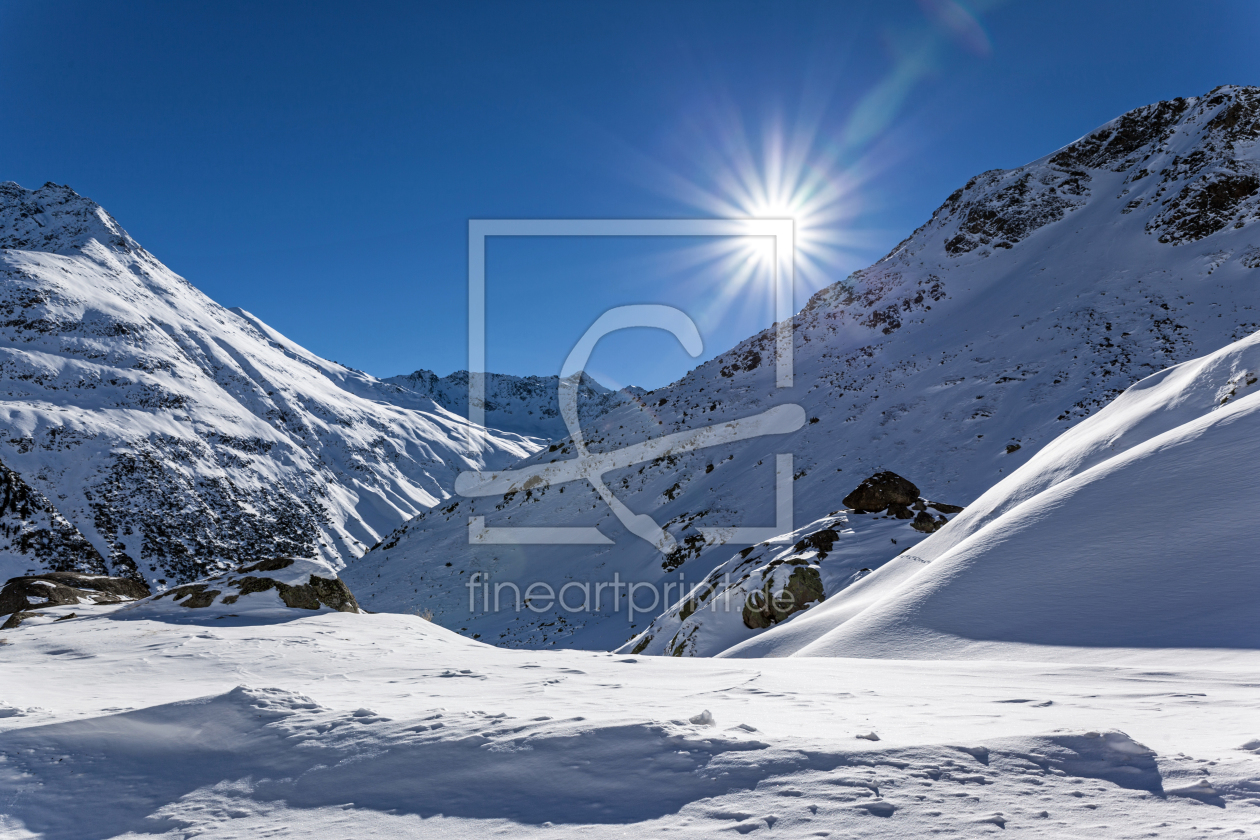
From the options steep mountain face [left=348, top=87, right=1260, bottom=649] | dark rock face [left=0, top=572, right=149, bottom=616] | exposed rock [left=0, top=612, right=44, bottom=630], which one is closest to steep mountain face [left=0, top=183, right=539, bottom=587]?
dark rock face [left=0, top=572, right=149, bottom=616]

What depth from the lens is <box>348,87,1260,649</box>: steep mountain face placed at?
22.9 metres

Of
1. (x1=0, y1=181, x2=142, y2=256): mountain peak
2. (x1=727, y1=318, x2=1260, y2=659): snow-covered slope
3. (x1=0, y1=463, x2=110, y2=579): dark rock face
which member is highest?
(x1=0, y1=181, x2=142, y2=256): mountain peak

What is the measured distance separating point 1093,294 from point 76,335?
5702 inches

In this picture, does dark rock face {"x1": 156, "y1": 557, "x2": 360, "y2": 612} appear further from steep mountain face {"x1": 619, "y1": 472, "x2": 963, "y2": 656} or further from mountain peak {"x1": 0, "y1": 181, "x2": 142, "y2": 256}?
mountain peak {"x1": 0, "y1": 181, "x2": 142, "y2": 256}

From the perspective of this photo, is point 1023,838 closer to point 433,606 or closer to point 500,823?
point 500,823

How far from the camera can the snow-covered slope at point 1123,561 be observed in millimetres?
5539

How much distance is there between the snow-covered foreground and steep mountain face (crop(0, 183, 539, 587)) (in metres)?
34.2

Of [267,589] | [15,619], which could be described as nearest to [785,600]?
[267,589]

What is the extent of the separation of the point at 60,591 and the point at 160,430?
103498 millimetres

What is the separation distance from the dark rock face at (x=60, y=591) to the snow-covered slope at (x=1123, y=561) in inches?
551

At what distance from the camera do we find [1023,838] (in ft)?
7.27

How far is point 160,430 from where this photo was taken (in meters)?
95.2

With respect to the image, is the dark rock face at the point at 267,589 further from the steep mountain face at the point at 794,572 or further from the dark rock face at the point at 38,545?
the dark rock face at the point at 38,545

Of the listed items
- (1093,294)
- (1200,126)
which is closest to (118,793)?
(1093,294)
